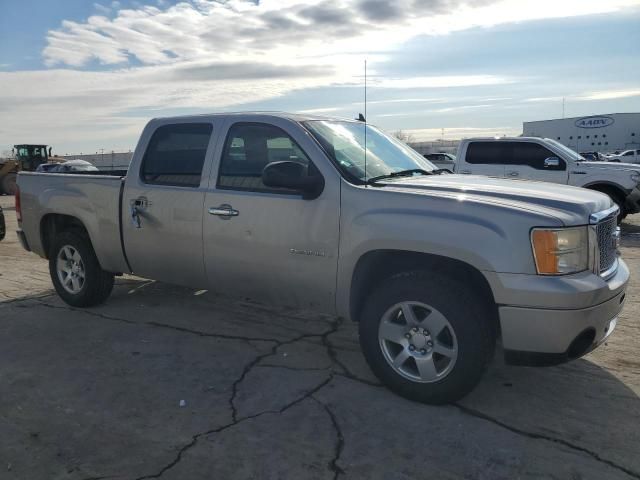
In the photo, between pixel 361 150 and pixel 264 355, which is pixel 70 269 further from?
pixel 361 150

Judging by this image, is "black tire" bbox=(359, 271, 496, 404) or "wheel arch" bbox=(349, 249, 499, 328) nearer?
"black tire" bbox=(359, 271, 496, 404)

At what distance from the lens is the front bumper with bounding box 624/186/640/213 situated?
1144 centimetres

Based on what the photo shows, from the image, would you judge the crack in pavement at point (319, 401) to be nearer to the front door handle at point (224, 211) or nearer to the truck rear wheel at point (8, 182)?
the front door handle at point (224, 211)

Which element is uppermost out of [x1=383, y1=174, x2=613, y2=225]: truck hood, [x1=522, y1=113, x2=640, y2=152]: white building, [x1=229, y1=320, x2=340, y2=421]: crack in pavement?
[x1=522, y1=113, x2=640, y2=152]: white building

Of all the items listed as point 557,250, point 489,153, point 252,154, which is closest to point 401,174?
point 252,154

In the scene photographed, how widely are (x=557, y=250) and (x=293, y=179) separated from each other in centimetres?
177

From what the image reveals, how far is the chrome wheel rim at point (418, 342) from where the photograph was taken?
3512mm

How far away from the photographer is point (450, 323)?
3.43 m

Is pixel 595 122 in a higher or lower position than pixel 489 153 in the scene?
higher

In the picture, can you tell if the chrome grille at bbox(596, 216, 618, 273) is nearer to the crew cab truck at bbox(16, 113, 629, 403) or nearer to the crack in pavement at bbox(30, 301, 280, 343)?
the crew cab truck at bbox(16, 113, 629, 403)

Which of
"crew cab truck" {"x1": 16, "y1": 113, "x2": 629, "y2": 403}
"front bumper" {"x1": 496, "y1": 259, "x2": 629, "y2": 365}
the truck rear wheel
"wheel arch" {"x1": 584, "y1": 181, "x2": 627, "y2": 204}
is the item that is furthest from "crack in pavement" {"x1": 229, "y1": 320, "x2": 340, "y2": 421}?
the truck rear wheel

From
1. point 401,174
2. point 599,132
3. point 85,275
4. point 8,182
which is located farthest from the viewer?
point 599,132

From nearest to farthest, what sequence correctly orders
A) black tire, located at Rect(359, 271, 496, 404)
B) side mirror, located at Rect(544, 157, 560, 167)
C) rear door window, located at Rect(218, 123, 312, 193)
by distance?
black tire, located at Rect(359, 271, 496, 404), rear door window, located at Rect(218, 123, 312, 193), side mirror, located at Rect(544, 157, 560, 167)

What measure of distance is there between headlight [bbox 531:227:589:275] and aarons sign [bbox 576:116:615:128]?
226 ft
